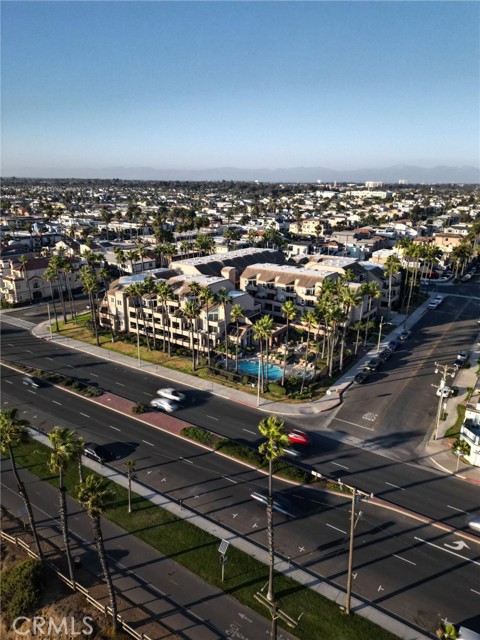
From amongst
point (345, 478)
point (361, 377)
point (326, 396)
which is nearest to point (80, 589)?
point (345, 478)

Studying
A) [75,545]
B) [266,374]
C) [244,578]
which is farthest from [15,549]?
[266,374]

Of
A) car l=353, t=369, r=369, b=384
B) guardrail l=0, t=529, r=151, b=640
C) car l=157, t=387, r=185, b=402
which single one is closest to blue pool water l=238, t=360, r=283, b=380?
car l=353, t=369, r=369, b=384

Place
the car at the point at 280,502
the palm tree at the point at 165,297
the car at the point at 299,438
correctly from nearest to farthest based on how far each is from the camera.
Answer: the car at the point at 280,502 < the car at the point at 299,438 < the palm tree at the point at 165,297

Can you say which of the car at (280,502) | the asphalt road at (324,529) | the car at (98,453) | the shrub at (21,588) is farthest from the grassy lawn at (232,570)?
the shrub at (21,588)

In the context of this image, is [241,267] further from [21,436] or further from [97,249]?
[21,436]

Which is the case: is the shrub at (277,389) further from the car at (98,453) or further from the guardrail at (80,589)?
the guardrail at (80,589)

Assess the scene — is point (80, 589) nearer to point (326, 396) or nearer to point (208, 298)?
point (326, 396)
